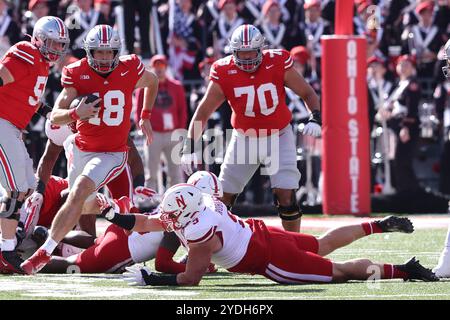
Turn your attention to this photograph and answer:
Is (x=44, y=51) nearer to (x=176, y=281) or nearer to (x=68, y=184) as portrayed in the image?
Result: (x=68, y=184)

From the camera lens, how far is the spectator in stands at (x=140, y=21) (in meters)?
14.8

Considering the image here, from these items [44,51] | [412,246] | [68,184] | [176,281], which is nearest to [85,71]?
[44,51]

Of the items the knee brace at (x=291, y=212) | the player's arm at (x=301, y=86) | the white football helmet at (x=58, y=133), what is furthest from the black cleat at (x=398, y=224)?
the white football helmet at (x=58, y=133)

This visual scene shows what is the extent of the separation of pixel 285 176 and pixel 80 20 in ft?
19.2

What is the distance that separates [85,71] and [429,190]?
6.20m

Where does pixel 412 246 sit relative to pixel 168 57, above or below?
below

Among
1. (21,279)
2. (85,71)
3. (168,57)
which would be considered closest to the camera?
(21,279)

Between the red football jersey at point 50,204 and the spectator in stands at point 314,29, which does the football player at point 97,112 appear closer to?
the red football jersey at point 50,204

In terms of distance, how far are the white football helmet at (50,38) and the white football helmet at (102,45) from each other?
1.02 ft

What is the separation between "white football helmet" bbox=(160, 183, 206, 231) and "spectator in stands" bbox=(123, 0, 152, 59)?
739 centimetres

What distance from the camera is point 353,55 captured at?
13.6 m

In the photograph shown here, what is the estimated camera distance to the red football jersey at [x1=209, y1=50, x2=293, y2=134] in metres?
9.66

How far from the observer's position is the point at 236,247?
7621 millimetres

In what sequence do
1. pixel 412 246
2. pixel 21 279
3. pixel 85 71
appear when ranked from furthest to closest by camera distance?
pixel 412 246 → pixel 85 71 → pixel 21 279
